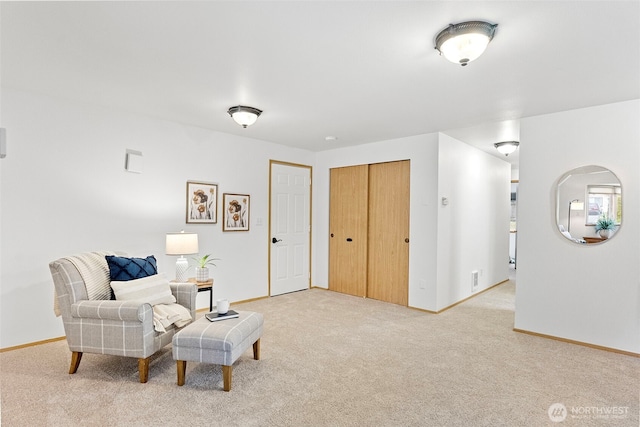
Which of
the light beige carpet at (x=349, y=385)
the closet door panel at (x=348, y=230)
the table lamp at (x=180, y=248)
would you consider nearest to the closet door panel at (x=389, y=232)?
the closet door panel at (x=348, y=230)

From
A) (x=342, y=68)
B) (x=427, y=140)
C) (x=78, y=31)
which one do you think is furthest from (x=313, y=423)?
(x=427, y=140)

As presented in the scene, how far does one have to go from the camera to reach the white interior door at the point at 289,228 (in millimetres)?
5398

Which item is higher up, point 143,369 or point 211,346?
point 211,346

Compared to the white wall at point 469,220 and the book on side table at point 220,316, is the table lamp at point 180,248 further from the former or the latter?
the white wall at point 469,220

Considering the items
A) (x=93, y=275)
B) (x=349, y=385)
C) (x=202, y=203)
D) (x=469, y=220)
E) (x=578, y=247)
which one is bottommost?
(x=349, y=385)

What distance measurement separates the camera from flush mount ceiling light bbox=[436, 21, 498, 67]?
6.45 feet

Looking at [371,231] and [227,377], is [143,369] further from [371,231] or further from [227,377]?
[371,231]

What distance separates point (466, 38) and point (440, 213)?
2828 millimetres

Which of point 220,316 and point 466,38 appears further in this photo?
point 220,316

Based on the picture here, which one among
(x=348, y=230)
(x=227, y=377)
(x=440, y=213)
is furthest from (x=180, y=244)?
→ (x=440, y=213)

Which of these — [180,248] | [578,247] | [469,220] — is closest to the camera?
[578,247]

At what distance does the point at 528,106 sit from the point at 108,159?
4.41 metres

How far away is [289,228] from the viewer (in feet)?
18.4

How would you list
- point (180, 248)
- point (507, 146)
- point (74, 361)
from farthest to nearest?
point (507, 146), point (180, 248), point (74, 361)
